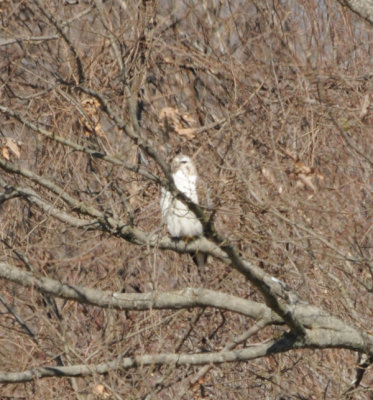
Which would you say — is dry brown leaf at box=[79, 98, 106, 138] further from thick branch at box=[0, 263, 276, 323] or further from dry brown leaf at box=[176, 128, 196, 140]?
thick branch at box=[0, 263, 276, 323]

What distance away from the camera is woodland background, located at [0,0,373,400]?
17.7 feet

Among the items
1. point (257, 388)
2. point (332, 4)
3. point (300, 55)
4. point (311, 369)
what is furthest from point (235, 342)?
point (332, 4)

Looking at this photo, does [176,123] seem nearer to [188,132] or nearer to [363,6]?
[188,132]

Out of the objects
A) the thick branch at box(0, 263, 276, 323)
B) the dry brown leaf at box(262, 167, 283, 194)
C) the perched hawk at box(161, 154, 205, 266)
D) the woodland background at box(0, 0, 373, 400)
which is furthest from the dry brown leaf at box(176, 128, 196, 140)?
the thick branch at box(0, 263, 276, 323)

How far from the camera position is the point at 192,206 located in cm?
482

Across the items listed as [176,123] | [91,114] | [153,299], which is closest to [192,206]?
[153,299]

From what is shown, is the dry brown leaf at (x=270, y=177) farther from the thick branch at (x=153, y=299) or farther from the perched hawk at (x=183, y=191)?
the thick branch at (x=153, y=299)

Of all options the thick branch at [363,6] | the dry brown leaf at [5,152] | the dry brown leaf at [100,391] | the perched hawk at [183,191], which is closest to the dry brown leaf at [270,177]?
the perched hawk at [183,191]

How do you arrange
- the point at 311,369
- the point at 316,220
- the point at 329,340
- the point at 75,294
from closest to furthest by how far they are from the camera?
1. the point at 75,294
2. the point at 329,340
3. the point at 316,220
4. the point at 311,369

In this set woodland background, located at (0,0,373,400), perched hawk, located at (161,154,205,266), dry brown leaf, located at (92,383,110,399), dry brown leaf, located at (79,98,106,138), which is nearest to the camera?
woodland background, located at (0,0,373,400)

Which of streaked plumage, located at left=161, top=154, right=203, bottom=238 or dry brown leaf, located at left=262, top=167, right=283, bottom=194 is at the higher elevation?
streaked plumage, located at left=161, top=154, right=203, bottom=238

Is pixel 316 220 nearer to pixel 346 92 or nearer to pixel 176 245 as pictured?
pixel 176 245

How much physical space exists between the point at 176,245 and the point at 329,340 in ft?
3.25

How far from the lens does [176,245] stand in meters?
5.53
